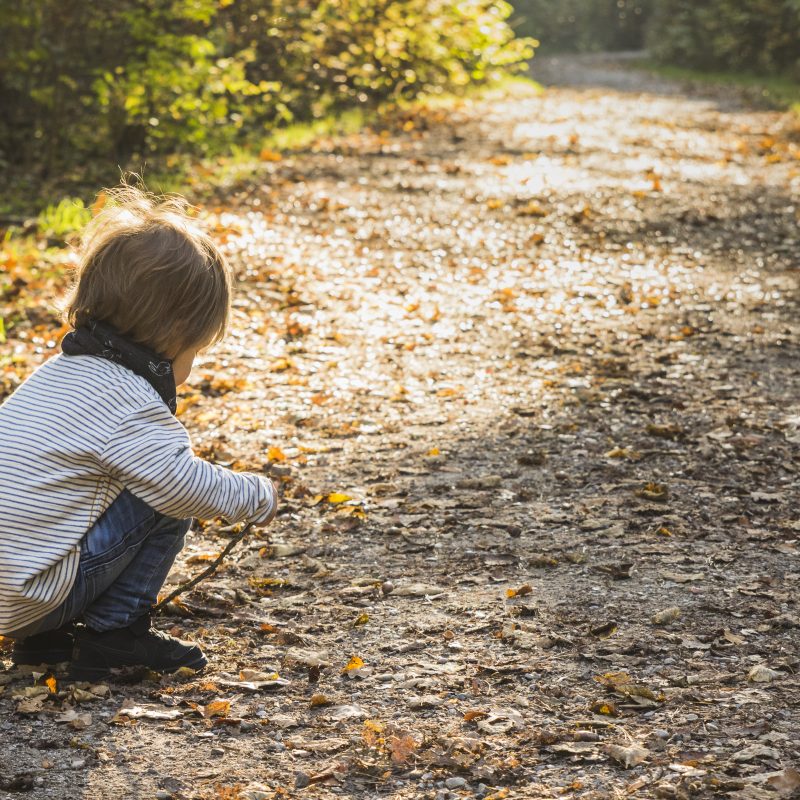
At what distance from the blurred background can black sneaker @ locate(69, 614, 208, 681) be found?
5.90 metres

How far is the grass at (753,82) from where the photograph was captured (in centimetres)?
1841

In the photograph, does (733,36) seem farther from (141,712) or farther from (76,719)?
(76,719)

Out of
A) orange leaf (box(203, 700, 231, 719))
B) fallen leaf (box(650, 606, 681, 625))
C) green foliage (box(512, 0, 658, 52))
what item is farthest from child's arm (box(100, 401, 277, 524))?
green foliage (box(512, 0, 658, 52))

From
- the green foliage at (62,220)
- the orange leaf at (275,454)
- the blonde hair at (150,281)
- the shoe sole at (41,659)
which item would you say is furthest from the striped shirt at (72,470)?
the green foliage at (62,220)

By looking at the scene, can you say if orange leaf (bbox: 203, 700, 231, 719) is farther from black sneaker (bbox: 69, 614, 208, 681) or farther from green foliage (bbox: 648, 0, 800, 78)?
green foliage (bbox: 648, 0, 800, 78)

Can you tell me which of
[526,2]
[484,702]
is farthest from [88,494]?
[526,2]

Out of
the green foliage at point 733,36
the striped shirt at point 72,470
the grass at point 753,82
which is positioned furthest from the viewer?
the green foliage at point 733,36

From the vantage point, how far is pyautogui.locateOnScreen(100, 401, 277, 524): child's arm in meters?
2.51

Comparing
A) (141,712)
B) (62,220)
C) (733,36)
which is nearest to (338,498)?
(141,712)

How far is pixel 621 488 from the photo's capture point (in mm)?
4012

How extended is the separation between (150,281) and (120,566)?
738mm

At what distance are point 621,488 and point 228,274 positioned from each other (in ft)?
6.33

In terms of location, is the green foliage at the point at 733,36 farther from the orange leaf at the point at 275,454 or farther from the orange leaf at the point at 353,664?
the orange leaf at the point at 353,664

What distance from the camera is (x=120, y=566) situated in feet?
8.75
